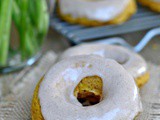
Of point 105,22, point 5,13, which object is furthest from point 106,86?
point 105,22

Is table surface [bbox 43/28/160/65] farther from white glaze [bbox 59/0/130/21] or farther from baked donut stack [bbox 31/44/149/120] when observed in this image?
baked donut stack [bbox 31/44/149/120]

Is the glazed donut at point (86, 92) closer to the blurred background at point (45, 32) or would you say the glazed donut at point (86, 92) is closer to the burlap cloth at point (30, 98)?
the burlap cloth at point (30, 98)

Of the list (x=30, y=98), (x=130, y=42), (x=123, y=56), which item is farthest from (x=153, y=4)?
(x=30, y=98)

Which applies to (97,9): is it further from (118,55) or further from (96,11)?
(118,55)

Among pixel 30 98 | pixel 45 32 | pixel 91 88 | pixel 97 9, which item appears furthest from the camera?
pixel 97 9

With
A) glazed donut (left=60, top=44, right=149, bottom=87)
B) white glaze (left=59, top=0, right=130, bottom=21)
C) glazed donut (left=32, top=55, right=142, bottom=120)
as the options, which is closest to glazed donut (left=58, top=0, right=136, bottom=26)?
white glaze (left=59, top=0, right=130, bottom=21)

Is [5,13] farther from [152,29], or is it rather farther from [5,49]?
[152,29]
